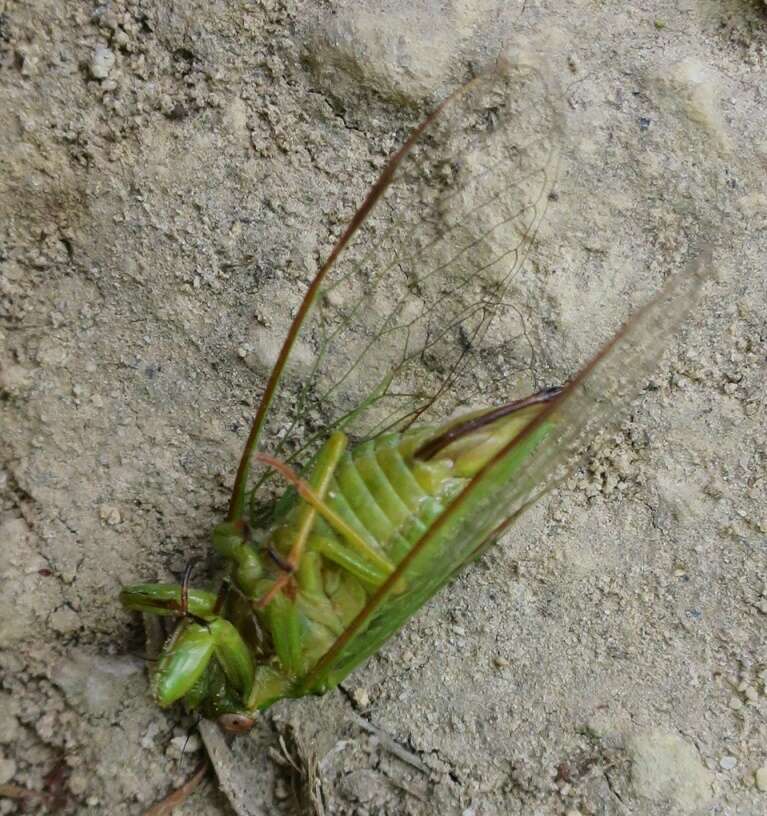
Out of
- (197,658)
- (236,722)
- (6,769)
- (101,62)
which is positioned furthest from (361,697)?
(101,62)

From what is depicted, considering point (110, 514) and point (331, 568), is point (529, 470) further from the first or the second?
point (110, 514)

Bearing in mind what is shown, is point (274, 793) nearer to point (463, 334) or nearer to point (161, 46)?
point (463, 334)

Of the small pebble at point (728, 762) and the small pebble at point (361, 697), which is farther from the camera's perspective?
the small pebble at point (361, 697)

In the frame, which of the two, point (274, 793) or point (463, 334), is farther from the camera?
point (463, 334)

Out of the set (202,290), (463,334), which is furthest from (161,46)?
(463,334)

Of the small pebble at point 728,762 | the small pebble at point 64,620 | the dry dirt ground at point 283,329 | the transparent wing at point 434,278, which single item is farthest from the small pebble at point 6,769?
the small pebble at point 728,762

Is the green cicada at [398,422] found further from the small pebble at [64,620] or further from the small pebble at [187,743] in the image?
→ the small pebble at [64,620]
